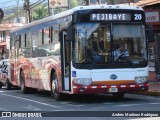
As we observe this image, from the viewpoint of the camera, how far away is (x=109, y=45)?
15.2m

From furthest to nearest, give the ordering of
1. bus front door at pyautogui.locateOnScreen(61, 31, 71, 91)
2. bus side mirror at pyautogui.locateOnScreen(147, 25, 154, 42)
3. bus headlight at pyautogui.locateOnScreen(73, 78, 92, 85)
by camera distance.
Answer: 1. bus front door at pyautogui.locateOnScreen(61, 31, 71, 91)
2. bus side mirror at pyautogui.locateOnScreen(147, 25, 154, 42)
3. bus headlight at pyautogui.locateOnScreen(73, 78, 92, 85)

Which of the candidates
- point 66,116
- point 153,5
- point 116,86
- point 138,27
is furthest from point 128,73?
point 153,5

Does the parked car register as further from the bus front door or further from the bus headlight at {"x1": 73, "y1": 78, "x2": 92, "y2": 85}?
the bus headlight at {"x1": 73, "y1": 78, "x2": 92, "y2": 85}

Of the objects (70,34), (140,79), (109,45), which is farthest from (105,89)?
(70,34)

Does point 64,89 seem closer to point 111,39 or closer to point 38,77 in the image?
point 111,39

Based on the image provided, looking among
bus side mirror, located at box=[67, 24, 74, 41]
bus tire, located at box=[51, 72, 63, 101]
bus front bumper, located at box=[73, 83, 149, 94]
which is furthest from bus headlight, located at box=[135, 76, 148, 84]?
bus tire, located at box=[51, 72, 63, 101]

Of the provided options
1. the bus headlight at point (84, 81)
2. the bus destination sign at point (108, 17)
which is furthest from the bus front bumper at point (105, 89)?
the bus destination sign at point (108, 17)

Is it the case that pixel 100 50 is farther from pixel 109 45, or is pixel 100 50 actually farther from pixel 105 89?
pixel 105 89

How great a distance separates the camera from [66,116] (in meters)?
12.5

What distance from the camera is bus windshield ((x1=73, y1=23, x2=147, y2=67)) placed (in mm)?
15023

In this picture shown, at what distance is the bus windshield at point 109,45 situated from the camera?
15023mm

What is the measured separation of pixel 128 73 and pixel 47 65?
4.06 meters

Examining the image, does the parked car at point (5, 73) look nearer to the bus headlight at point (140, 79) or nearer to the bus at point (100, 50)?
the bus at point (100, 50)

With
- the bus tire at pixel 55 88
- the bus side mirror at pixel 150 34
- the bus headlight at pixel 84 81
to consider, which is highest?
the bus side mirror at pixel 150 34
